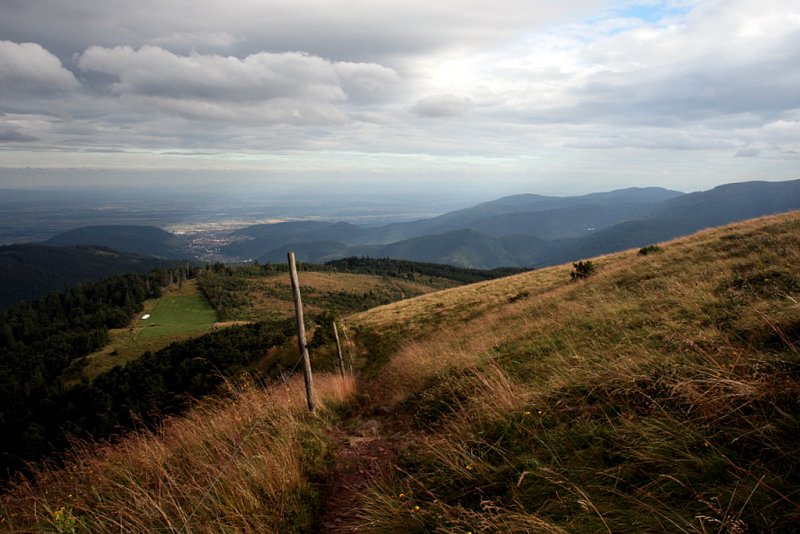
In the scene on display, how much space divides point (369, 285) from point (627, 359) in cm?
15633

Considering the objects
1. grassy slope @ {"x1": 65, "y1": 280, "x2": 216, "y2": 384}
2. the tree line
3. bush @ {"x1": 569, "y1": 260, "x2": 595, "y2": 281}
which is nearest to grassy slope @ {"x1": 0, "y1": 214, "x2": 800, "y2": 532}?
the tree line

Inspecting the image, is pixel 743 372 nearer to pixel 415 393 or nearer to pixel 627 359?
pixel 627 359

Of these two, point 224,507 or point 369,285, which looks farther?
point 369,285

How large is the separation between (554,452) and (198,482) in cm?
431

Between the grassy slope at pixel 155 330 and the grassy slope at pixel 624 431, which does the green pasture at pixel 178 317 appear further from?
the grassy slope at pixel 624 431

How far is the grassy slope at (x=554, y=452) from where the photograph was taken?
9.69ft

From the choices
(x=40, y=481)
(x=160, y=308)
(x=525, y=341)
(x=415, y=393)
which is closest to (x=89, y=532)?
(x=40, y=481)

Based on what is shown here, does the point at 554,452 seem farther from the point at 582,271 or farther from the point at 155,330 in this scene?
the point at 155,330

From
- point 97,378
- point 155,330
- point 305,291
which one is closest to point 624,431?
point 97,378

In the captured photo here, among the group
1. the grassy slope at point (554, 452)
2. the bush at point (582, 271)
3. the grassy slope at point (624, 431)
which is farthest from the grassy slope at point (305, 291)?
the grassy slope at point (624, 431)

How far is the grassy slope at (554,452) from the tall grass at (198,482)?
0.10 ft

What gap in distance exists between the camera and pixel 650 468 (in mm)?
3334

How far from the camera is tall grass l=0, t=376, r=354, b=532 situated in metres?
3.97

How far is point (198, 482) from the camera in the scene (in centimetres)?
462
